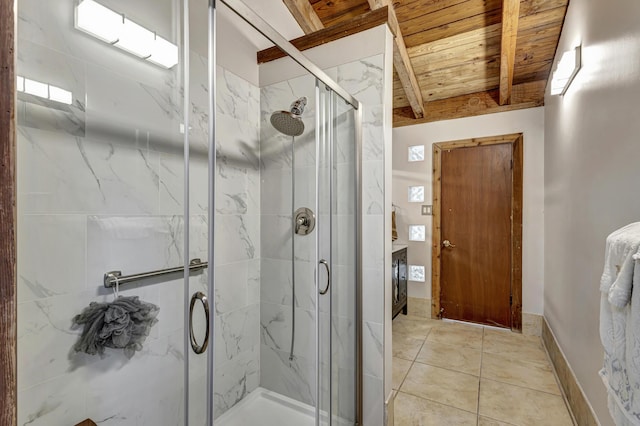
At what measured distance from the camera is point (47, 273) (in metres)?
1.01

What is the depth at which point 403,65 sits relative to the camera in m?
2.53

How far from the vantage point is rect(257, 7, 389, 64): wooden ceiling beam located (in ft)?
5.44

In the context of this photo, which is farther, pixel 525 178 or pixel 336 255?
pixel 525 178

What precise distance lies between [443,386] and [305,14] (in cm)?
289

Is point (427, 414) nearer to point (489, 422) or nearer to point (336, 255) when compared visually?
point (489, 422)

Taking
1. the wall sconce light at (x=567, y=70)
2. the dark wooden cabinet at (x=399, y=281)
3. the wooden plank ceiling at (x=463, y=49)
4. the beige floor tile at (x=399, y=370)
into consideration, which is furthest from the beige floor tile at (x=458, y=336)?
the wooden plank ceiling at (x=463, y=49)

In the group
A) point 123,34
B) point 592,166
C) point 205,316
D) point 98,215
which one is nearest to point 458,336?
point 592,166

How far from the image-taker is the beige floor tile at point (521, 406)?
1.78 meters

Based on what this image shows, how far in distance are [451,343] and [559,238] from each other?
137 centimetres

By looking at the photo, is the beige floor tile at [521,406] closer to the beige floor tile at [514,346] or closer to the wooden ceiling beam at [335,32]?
the beige floor tile at [514,346]

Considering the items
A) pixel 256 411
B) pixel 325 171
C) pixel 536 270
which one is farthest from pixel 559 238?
pixel 256 411

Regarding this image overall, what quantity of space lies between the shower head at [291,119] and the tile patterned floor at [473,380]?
196cm

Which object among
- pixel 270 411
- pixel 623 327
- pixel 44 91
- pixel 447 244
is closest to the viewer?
pixel 623 327

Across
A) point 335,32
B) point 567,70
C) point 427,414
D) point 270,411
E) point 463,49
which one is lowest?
point 427,414
